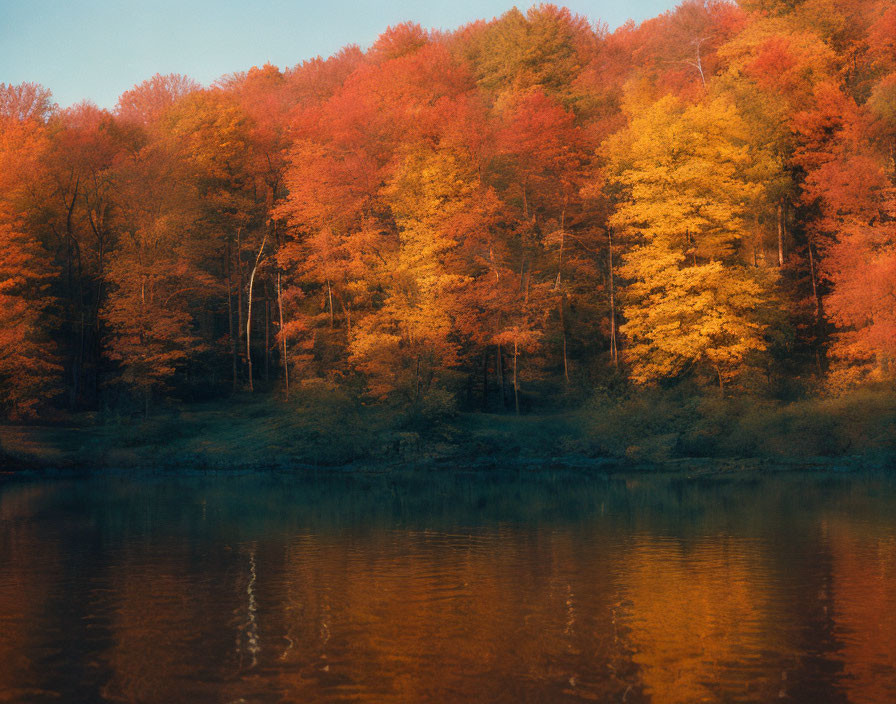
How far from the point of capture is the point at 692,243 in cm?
4297

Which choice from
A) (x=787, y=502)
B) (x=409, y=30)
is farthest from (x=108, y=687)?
(x=409, y=30)

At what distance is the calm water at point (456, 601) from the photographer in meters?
10.7

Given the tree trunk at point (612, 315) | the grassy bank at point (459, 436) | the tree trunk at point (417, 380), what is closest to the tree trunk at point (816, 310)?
the grassy bank at point (459, 436)

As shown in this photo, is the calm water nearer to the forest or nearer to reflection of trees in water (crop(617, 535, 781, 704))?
reflection of trees in water (crop(617, 535, 781, 704))

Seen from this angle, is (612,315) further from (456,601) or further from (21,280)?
(456,601)

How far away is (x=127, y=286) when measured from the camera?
4644 cm

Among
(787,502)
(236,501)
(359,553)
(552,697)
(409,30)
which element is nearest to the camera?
(552,697)

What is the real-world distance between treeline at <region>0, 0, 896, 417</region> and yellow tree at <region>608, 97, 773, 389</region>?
133 millimetres

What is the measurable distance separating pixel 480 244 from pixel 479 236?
1307 mm

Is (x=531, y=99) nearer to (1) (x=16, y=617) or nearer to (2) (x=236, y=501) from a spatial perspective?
(2) (x=236, y=501)

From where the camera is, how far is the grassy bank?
3738 cm

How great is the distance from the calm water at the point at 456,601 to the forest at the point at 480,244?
14.9 m

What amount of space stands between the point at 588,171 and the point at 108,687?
41.8m

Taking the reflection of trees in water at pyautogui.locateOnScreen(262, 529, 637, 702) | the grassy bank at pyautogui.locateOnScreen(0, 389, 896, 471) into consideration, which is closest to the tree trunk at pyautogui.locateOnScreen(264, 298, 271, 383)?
the grassy bank at pyautogui.locateOnScreen(0, 389, 896, 471)
